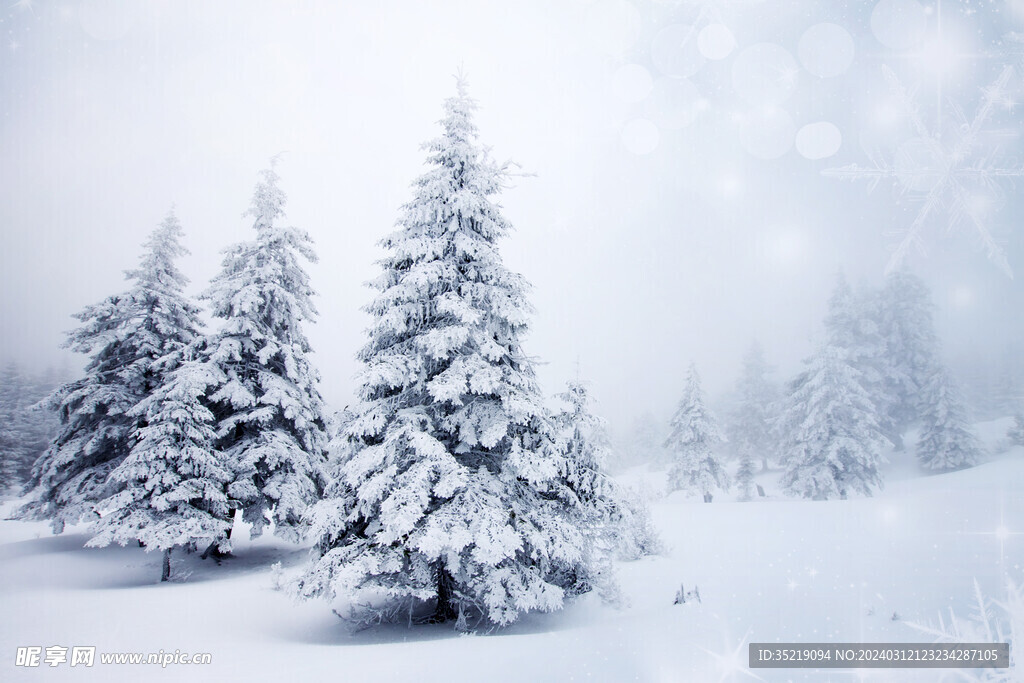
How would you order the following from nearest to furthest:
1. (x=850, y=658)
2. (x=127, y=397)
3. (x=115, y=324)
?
(x=850, y=658), (x=127, y=397), (x=115, y=324)

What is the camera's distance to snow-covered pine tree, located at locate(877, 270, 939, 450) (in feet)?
98.9

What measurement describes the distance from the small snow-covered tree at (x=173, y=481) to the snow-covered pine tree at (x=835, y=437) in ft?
96.2

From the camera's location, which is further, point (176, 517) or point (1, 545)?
point (1, 545)

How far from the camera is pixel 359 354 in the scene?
423 inches

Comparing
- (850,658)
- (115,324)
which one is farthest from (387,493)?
(115,324)

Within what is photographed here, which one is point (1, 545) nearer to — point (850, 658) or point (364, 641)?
point (364, 641)

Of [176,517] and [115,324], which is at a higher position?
[115,324]

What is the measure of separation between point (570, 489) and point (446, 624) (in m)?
4.22

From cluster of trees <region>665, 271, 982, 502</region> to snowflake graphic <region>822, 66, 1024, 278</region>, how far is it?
2173 cm

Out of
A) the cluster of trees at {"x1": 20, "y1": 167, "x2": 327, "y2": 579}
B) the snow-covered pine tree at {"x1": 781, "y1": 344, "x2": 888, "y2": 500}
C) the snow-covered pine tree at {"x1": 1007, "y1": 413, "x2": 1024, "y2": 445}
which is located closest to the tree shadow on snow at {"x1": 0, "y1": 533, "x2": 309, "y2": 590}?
the cluster of trees at {"x1": 20, "y1": 167, "x2": 327, "y2": 579}

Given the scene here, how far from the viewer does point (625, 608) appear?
10.9 metres

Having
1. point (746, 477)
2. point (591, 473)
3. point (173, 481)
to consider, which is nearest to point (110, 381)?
point (173, 481)

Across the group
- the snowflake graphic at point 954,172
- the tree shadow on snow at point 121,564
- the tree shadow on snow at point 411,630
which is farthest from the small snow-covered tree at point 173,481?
the snowflake graphic at point 954,172

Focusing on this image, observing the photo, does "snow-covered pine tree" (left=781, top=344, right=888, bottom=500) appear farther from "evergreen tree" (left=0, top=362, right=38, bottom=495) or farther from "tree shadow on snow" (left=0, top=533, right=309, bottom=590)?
"evergreen tree" (left=0, top=362, right=38, bottom=495)
